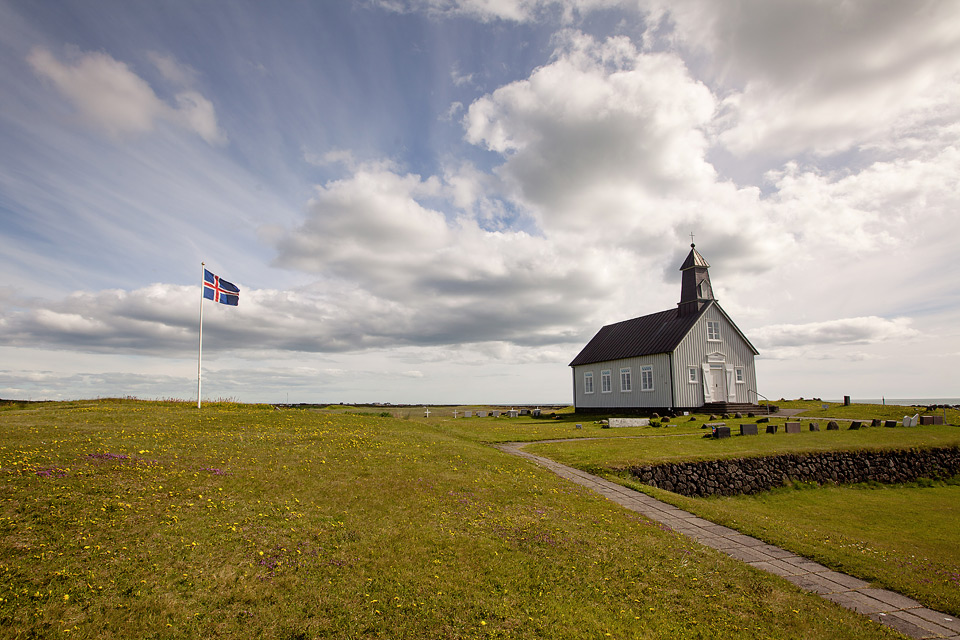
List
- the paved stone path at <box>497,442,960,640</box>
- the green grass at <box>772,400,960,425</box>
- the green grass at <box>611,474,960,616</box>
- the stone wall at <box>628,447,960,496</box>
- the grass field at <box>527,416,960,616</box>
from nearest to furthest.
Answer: the paved stone path at <box>497,442,960,640</box> < the green grass at <box>611,474,960,616</box> < the grass field at <box>527,416,960,616</box> < the stone wall at <box>628,447,960,496</box> < the green grass at <box>772,400,960,425</box>

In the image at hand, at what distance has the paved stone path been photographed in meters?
7.81

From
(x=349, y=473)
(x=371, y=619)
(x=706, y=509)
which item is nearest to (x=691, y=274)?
(x=706, y=509)

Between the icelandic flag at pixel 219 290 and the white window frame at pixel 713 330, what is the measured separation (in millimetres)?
38290

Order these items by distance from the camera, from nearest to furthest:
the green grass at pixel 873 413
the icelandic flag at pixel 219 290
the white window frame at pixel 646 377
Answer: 1. the icelandic flag at pixel 219 290
2. the green grass at pixel 873 413
3. the white window frame at pixel 646 377

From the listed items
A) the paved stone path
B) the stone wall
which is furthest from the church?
the paved stone path

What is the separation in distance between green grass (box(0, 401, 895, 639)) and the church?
31513 millimetres

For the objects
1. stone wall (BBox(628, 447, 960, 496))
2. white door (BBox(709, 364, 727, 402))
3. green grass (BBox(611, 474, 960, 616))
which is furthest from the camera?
white door (BBox(709, 364, 727, 402))

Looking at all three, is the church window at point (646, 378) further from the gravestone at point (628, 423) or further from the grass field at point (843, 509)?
the grass field at point (843, 509)

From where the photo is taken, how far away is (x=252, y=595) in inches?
300

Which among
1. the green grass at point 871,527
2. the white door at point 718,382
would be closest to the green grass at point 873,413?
the white door at point 718,382

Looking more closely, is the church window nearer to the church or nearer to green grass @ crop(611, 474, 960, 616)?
the church

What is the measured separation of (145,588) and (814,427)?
35.2 m

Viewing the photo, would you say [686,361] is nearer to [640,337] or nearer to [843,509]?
[640,337]

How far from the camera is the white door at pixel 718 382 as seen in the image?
43531mm
